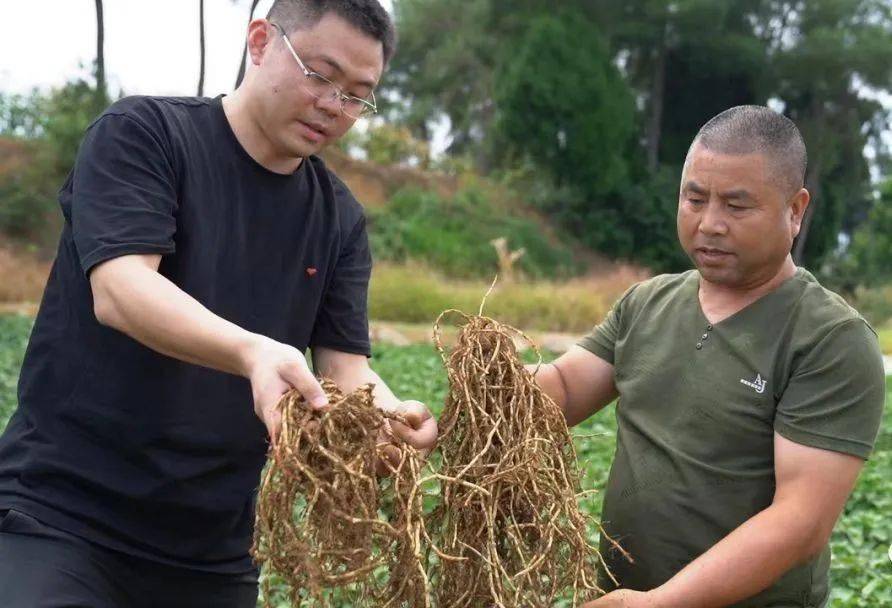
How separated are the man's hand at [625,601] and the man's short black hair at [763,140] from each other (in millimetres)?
856

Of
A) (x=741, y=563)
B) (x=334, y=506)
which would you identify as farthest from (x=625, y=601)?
(x=334, y=506)

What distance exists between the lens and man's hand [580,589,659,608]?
2080mm

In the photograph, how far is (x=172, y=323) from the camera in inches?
75.4

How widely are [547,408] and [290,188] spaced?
0.75 meters

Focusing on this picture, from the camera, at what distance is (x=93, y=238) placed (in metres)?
2.05

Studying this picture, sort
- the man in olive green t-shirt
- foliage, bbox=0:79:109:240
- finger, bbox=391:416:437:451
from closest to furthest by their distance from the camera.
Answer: finger, bbox=391:416:437:451
the man in olive green t-shirt
foliage, bbox=0:79:109:240

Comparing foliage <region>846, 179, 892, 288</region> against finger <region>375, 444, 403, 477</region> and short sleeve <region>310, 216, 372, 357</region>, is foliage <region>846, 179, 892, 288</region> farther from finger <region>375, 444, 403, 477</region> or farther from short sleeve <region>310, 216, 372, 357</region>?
finger <region>375, 444, 403, 477</region>

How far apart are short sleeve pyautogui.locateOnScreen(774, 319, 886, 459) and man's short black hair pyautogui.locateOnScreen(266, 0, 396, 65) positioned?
1.09m

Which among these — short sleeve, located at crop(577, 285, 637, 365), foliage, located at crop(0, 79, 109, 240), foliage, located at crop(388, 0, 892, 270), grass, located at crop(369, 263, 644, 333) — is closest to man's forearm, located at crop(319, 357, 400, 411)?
short sleeve, located at crop(577, 285, 637, 365)

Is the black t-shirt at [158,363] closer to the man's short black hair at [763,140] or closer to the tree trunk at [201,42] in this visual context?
the man's short black hair at [763,140]

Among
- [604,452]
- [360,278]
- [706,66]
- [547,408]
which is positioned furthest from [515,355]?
[706,66]

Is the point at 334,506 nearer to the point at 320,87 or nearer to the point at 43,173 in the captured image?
the point at 320,87

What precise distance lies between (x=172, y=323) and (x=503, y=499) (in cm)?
70

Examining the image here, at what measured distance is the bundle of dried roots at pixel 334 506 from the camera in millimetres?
1748
